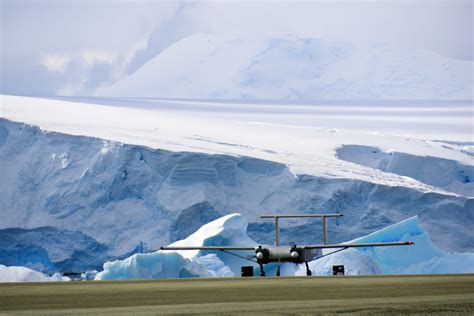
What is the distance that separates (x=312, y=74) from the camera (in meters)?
135

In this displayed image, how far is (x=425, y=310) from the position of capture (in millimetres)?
9484

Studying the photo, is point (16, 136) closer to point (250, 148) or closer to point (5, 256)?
point (5, 256)

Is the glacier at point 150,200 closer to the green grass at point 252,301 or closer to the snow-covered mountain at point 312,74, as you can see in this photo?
the green grass at point 252,301

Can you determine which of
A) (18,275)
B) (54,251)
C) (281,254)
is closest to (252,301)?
(18,275)

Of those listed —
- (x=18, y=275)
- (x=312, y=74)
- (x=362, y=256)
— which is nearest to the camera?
(x=18, y=275)

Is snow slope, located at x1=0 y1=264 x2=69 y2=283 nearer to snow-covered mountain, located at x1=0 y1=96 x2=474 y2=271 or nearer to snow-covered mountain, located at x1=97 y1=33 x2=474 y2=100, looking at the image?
snow-covered mountain, located at x1=0 y1=96 x2=474 y2=271

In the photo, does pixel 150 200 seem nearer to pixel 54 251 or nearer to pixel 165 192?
pixel 165 192

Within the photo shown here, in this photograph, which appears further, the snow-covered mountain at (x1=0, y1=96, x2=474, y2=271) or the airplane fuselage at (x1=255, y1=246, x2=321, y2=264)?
the snow-covered mountain at (x1=0, y1=96, x2=474, y2=271)

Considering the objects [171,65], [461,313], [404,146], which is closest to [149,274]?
[461,313]

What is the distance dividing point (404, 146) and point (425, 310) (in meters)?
46.9

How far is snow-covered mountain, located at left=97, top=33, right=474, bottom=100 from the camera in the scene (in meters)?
131

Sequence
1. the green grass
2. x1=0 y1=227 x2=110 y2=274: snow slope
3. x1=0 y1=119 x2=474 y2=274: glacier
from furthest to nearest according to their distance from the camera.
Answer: x1=0 y1=119 x2=474 y2=274: glacier → x1=0 y1=227 x2=110 y2=274: snow slope → the green grass

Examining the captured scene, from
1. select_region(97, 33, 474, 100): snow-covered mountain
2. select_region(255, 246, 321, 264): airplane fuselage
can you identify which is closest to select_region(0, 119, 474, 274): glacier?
select_region(255, 246, 321, 264): airplane fuselage

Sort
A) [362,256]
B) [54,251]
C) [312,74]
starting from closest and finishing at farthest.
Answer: [362,256] < [54,251] < [312,74]
